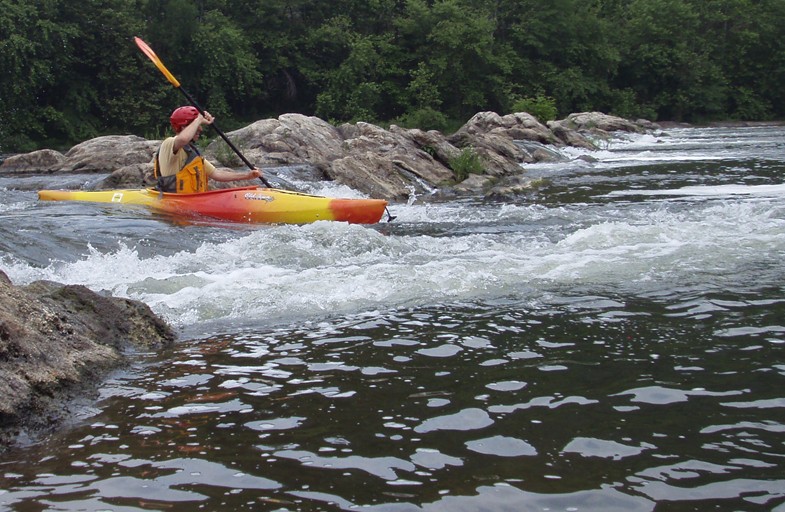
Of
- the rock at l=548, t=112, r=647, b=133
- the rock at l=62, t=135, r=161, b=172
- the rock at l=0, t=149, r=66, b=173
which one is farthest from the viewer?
the rock at l=548, t=112, r=647, b=133

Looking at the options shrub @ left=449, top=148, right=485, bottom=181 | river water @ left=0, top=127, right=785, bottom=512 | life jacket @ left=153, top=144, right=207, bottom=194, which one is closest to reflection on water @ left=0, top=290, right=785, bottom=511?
river water @ left=0, top=127, right=785, bottom=512

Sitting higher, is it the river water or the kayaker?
the kayaker

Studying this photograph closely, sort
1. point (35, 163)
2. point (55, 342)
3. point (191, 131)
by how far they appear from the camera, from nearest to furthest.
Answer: point (55, 342)
point (191, 131)
point (35, 163)

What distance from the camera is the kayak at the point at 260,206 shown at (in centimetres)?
921

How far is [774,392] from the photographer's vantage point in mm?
3465

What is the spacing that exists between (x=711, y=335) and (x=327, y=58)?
114 feet

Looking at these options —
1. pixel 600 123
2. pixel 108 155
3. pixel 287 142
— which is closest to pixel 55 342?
pixel 108 155

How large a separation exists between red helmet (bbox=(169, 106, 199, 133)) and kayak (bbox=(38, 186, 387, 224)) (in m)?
0.78

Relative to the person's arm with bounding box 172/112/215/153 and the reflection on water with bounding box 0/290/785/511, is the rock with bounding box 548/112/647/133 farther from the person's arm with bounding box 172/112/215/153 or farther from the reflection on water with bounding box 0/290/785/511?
the reflection on water with bounding box 0/290/785/511

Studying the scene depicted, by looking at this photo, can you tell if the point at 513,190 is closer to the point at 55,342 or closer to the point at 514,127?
the point at 55,342

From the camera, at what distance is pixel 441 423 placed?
3.15 meters

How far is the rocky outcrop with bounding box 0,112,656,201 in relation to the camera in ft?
43.5

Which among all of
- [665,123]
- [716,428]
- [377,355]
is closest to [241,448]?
[377,355]

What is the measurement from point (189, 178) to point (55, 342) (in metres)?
5.89
